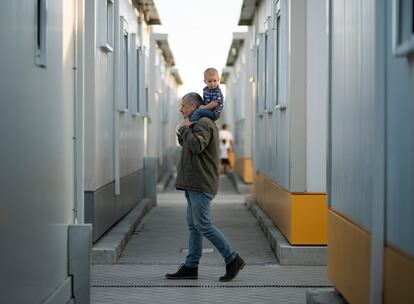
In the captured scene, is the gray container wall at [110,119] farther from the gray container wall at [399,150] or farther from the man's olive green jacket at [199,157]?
the gray container wall at [399,150]

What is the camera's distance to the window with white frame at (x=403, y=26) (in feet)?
15.7

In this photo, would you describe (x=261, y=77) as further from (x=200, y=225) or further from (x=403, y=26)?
(x=403, y=26)

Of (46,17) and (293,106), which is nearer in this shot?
(46,17)

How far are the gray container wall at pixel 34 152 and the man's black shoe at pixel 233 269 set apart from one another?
2.21 meters

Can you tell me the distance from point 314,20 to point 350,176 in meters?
4.72

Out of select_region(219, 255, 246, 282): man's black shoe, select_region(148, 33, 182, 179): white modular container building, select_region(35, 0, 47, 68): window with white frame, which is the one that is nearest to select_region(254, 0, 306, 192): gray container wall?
select_region(219, 255, 246, 282): man's black shoe

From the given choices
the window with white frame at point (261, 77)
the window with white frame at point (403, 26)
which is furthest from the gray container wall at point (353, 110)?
the window with white frame at point (261, 77)

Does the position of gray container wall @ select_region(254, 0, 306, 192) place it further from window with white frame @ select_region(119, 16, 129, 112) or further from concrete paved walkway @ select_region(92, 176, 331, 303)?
window with white frame @ select_region(119, 16, 129, 112)

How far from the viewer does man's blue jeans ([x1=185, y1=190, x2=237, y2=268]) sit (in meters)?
9.70

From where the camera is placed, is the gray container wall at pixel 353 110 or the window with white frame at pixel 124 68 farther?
the window with white frame at pixel 124 68

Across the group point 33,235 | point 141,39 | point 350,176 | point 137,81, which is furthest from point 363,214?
point 141,39

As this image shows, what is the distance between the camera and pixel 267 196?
15.7m

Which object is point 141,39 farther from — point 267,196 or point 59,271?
point 59,271

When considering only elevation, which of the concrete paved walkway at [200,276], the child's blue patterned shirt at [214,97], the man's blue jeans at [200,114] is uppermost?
the child's blue patterned shirt at [214,97]
